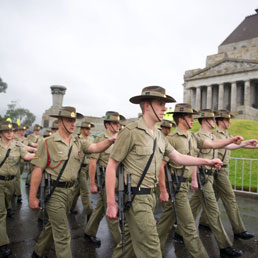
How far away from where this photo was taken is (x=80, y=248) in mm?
4641

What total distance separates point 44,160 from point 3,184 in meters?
1.71

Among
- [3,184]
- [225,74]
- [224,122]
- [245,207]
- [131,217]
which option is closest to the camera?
[131,217]

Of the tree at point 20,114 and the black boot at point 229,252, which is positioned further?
the tree at point 20,114

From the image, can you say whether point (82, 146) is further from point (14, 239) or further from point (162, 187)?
point (14, 239)

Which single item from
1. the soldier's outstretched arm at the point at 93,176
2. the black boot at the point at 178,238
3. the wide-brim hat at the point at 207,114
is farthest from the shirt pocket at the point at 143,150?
the black boot at the point at 178,238

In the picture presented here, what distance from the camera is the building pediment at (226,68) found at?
38.8 meters

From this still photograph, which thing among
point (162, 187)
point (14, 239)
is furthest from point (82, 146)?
point (14, 239)

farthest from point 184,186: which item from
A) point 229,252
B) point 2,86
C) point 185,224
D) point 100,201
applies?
point 2,86

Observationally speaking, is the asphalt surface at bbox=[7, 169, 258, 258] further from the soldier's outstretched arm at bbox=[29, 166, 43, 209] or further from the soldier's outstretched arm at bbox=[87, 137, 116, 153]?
the soldier's outstretched arm at bbox=[87, 137, 116, 153]

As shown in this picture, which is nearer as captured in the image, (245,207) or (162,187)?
(162,187)

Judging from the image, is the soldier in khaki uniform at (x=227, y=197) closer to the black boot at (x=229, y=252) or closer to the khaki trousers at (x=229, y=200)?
the khaki trousers at (x=229, y=200)

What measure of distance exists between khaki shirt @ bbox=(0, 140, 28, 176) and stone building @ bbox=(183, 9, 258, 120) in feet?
121

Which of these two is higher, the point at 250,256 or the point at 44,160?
the point at 44,160

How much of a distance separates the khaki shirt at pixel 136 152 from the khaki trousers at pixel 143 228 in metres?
0.20
